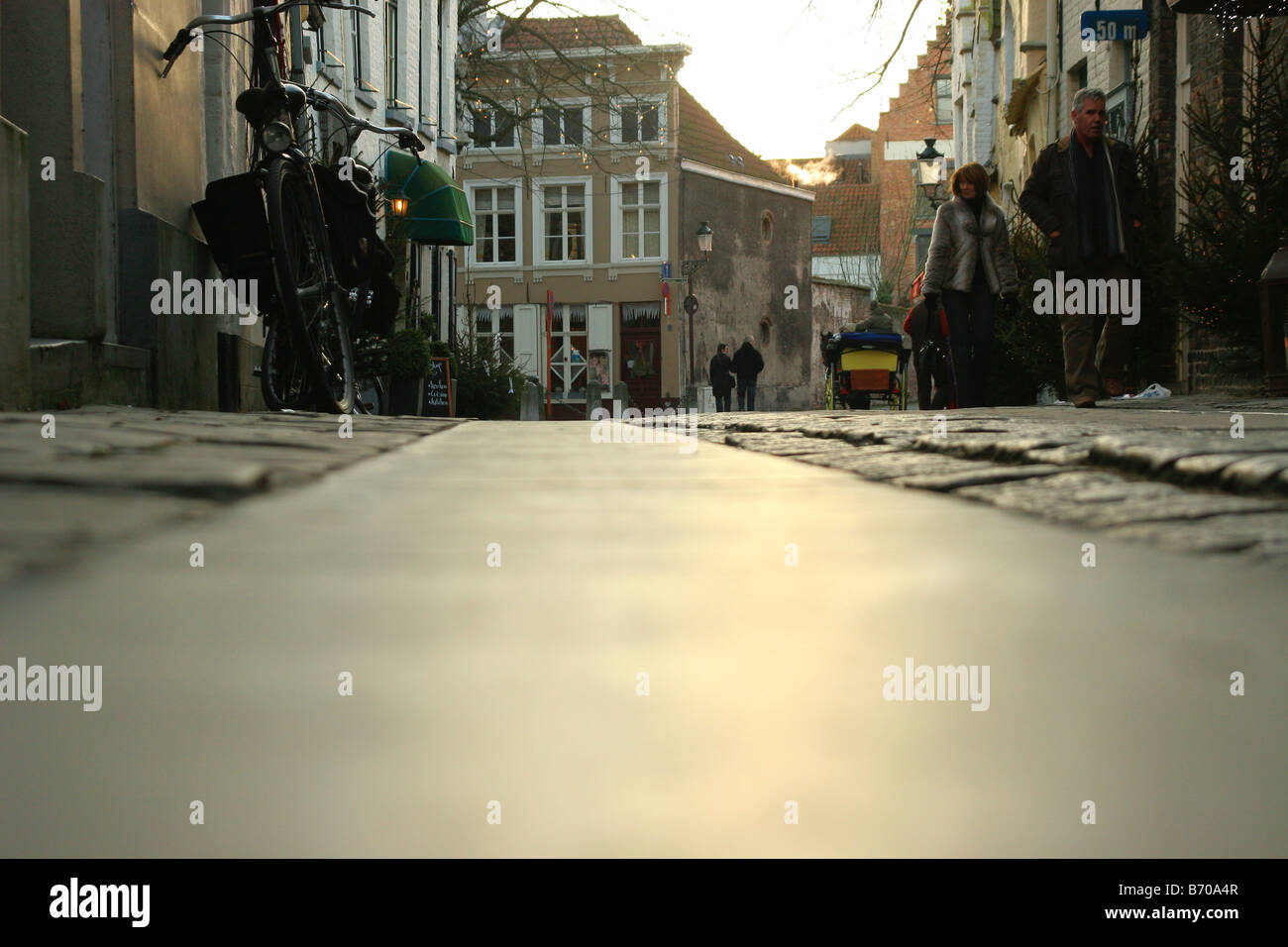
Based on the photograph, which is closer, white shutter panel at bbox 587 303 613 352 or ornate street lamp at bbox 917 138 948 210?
ornate street lamp at bbox 917 138 948 210

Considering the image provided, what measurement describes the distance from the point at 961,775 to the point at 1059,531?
143 cm

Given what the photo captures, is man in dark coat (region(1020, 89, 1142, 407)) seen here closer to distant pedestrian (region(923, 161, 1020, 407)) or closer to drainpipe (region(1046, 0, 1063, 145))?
distant pedestrian (region(923, 161, 1020, 407))

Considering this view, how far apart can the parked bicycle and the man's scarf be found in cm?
399

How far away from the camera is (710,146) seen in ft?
A: 149

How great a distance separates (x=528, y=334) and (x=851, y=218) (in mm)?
28898

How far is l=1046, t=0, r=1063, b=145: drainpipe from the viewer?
70.0 ft

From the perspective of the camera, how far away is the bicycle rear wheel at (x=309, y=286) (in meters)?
6.37

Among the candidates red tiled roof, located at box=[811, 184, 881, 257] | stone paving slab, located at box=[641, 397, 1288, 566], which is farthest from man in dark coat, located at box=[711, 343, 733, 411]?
red tiled roof, located at box=[811, 184, 881, 257]

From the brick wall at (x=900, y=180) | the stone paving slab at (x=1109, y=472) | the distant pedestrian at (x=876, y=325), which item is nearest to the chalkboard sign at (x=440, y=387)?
the distant pedestrian at (x=876, y=325)

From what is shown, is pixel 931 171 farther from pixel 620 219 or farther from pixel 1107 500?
pixel 1107 500

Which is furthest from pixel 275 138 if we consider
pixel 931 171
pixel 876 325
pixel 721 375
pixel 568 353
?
pixel 568 353

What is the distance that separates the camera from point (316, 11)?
39.3 ft
